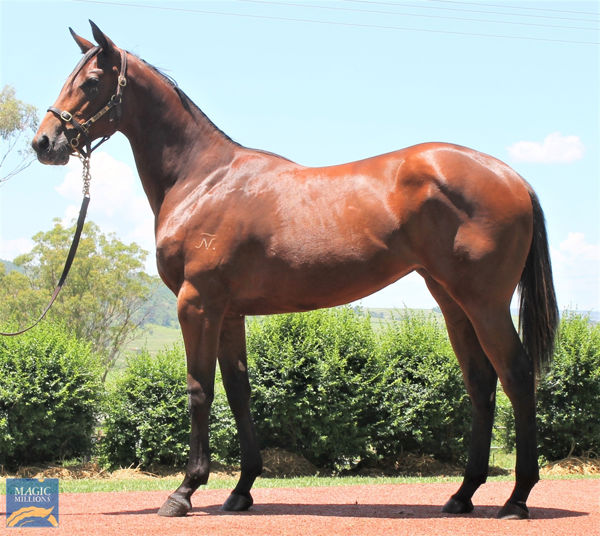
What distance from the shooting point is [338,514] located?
5262mm

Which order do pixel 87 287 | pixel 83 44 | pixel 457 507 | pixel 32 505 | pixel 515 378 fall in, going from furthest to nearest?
pixel 87 287
pixel 83 44
pixel 457 507
pixel 515 378
pixel 32 505

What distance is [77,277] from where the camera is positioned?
34.0m

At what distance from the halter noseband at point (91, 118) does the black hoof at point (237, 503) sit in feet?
10.2

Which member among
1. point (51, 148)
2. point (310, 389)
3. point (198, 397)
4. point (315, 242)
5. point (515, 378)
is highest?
point (51, 148)

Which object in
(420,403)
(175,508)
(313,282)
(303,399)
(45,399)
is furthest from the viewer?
(45,399)

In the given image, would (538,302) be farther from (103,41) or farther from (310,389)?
(310,389)

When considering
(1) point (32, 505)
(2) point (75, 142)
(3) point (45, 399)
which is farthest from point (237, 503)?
(3) point (45, 399)

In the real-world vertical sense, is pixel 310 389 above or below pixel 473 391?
below

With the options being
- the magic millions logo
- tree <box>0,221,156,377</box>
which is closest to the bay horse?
the magic millions logo

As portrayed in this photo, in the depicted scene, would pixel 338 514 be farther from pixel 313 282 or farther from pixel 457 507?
pixel 313 282

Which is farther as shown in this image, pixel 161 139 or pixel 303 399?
pixel 303 399

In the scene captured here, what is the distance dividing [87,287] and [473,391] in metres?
31.2

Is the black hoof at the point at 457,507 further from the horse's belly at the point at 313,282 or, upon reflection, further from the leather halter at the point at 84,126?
the leather halter at the point at 84,126

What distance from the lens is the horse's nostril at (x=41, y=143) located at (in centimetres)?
544
